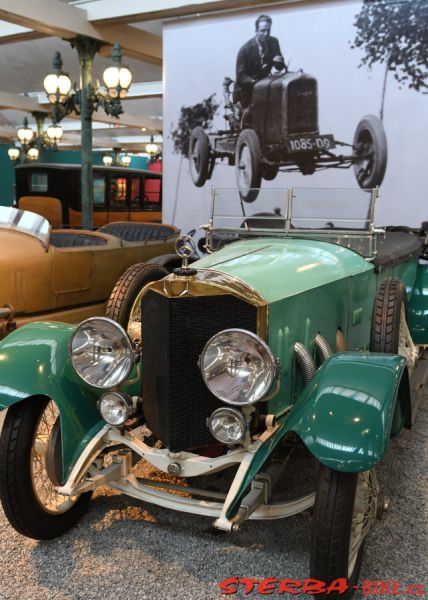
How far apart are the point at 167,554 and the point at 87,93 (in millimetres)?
7533

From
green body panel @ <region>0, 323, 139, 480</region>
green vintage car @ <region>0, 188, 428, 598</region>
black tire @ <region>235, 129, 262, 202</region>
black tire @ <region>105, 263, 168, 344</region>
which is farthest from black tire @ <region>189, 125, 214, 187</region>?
green body panel @ <region>0, 323, 139, 480</region>

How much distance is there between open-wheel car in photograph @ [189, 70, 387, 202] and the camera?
22.5 feet

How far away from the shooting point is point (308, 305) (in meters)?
2.55

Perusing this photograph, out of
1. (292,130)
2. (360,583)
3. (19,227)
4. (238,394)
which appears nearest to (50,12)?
(292,130)

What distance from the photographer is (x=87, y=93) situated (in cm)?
834

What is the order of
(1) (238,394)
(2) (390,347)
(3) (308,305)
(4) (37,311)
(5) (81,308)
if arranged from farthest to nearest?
(5) (81,308), (4) (37,311), (2) (390,347), (3) (308,305), (1) (238,394)

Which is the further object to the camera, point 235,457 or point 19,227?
point 19,227

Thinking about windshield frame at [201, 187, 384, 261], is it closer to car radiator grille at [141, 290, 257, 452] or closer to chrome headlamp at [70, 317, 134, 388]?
car radiator grille at [141, 290, 257, 452]

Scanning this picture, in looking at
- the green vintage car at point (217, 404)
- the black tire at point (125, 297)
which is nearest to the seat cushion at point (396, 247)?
the green vintage car at point (217, 404)

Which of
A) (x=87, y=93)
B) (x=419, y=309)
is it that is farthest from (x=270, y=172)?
(x=419, y=309)

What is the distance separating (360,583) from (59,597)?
1.10 m

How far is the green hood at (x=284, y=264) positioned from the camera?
7.91 feet

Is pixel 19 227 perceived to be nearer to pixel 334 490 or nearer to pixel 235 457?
pixel 235 457

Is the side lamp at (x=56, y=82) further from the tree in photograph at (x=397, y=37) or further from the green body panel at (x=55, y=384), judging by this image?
the green body panel at (x=55, y=384)
